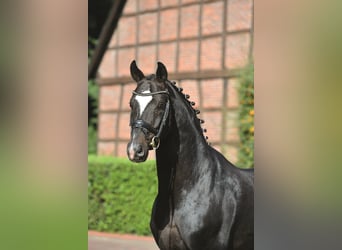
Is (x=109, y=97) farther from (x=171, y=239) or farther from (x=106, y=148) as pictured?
(x=171, y=239)

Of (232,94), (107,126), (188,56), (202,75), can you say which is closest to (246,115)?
(232,94)

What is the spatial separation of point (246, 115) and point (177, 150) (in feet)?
21.2

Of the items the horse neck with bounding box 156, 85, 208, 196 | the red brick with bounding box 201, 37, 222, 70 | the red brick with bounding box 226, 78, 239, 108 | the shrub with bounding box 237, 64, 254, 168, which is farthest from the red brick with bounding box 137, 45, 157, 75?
the horse neck with bounding box 156, 85, 208, 196

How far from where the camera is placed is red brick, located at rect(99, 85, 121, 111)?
12893mm

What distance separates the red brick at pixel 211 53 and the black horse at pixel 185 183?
725cm

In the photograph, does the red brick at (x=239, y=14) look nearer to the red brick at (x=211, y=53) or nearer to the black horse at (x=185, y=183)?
the red brick at (x=211, y=53)

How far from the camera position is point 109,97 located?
1310 cm

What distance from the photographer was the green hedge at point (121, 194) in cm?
966

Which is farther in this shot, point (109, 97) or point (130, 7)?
point (109, 97)

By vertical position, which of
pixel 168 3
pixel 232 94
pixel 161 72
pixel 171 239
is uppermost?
pixel 168 3

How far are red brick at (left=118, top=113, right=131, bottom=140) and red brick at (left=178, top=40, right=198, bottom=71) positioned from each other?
1.98 m
